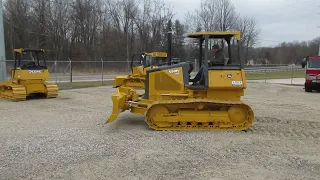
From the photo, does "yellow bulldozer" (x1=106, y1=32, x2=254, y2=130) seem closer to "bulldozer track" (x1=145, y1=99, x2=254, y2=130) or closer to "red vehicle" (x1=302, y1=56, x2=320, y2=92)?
"bulldozer track" (x1=145, y1=99, x2=254, y2=130)

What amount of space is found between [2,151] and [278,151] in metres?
5.11

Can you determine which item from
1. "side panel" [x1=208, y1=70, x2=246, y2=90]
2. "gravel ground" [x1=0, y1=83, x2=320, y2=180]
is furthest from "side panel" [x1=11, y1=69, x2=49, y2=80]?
"side panel" [x1=208, y1=70, x2=246, y2=90]

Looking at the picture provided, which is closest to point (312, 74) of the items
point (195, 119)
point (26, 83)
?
point (195, 119)

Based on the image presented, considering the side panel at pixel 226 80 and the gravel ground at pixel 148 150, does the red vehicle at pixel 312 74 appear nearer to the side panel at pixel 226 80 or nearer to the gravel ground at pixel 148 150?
the gravel ground at pixel 148 150

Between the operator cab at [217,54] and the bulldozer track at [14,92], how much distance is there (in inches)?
339

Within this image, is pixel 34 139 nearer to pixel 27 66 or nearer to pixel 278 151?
pixel 278 151

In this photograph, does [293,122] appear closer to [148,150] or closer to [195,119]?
[195,119]

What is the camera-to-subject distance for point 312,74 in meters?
19.9

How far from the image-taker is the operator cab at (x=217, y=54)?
794 centimetres

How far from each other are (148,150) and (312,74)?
16.5 metres

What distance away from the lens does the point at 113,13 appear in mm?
55594

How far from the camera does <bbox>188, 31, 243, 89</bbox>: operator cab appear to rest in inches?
313

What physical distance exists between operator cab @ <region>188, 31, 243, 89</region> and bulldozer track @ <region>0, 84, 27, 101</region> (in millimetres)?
8604

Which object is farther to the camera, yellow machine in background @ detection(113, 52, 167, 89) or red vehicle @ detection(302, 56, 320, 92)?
red vehicle @ detection(302, 56, 320, 92)
